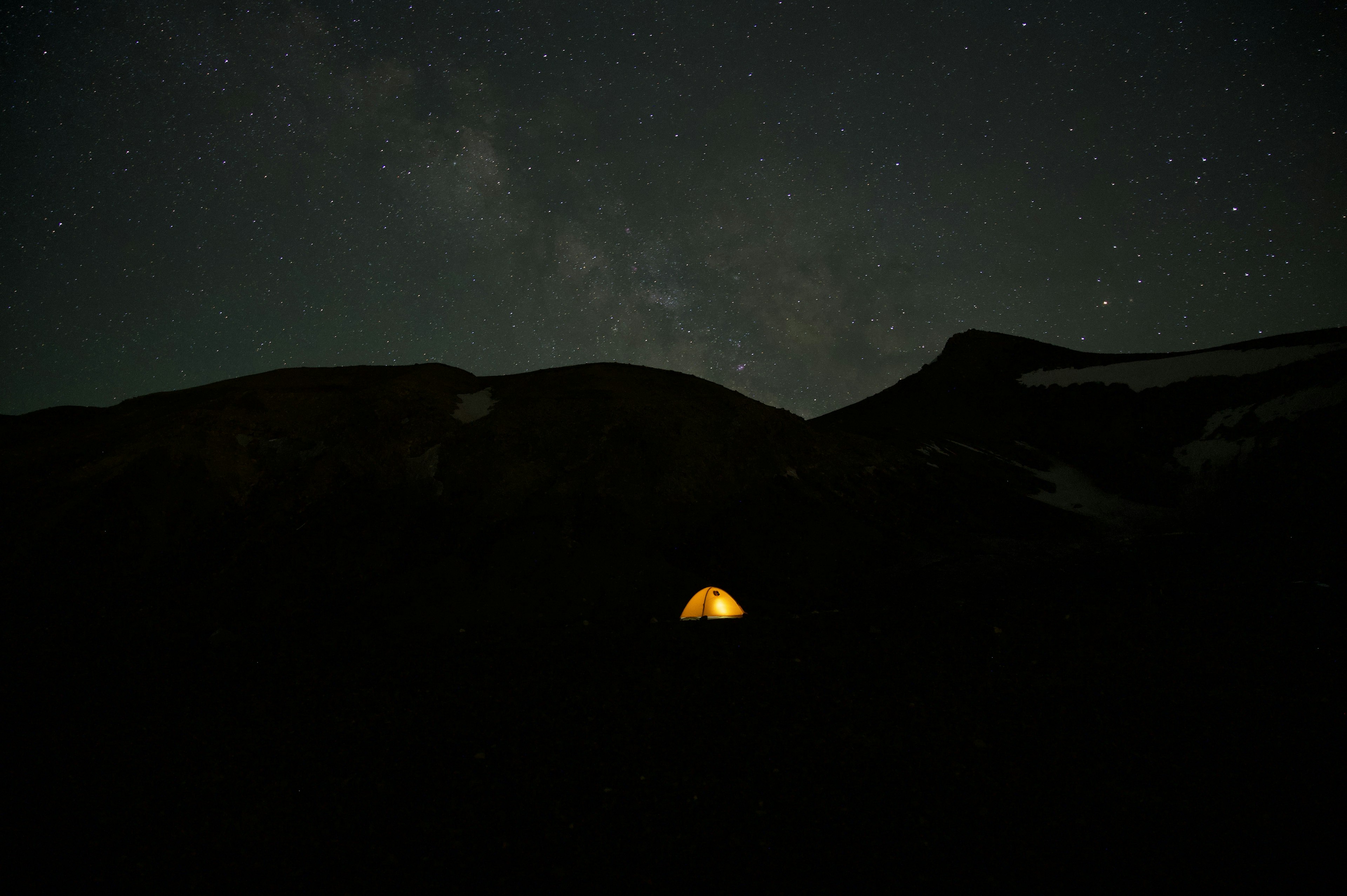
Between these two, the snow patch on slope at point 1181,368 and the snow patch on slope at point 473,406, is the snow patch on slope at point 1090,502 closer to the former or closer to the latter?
the snow patch on slope at point 1181,368

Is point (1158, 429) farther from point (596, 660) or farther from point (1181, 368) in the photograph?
point (596, 660)

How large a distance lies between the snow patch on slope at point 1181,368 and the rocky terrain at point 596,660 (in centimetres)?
1841

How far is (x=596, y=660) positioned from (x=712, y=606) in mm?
6403

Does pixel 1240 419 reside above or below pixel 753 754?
above

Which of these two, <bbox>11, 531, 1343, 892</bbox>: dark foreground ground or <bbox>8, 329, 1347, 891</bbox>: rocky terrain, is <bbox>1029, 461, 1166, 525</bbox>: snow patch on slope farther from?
<bbox>11, 531, 1343, 892</bbox>: dark foreground ground

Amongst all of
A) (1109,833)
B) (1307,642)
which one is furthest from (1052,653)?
(1109,833)

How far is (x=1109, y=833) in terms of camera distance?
6449 mm

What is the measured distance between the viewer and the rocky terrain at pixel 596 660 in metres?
7.03

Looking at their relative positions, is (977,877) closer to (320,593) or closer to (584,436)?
(320,593)

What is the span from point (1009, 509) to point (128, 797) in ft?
148

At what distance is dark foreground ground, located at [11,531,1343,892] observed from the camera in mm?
6629

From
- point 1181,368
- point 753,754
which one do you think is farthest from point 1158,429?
point 753,754

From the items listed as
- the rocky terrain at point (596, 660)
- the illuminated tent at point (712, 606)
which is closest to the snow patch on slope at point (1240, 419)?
the rocky terrain at point (596, 660)

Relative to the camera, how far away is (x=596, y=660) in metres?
13.3
